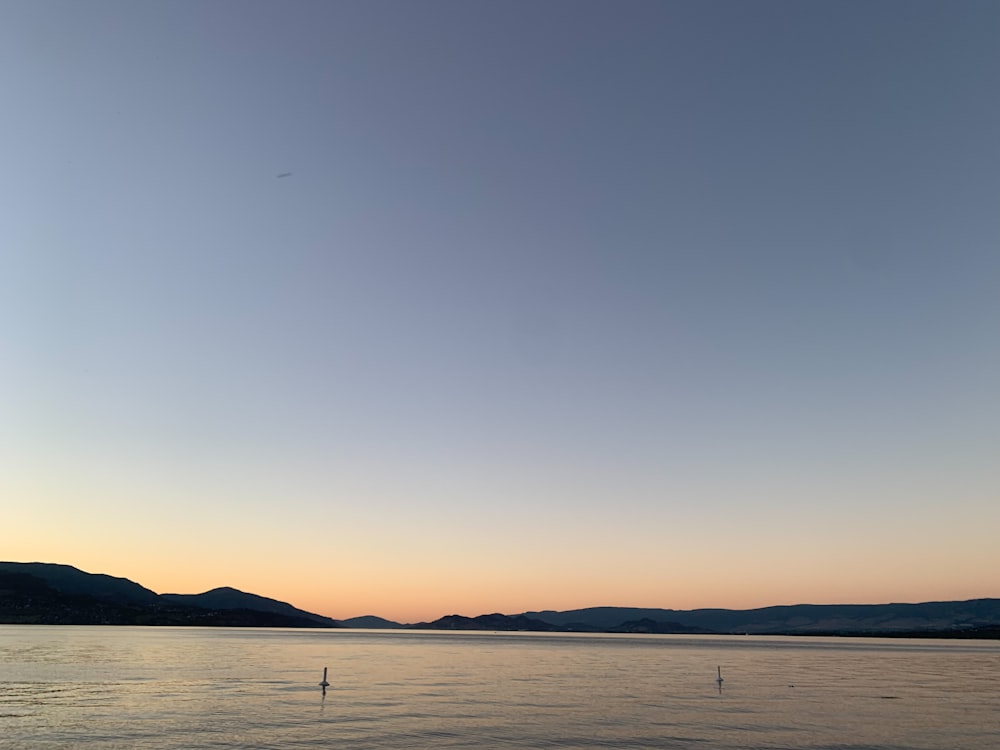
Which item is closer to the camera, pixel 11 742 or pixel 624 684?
pixel 11 742

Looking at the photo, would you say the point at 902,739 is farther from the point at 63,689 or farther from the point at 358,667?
the point at 358,667

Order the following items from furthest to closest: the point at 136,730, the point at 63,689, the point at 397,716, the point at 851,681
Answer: the point at 851,681 → the point at 63,689 → the point at 397,716 → the point at 136,730

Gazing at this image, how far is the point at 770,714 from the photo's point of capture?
63.8 metres

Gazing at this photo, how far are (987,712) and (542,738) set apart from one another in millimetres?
49870

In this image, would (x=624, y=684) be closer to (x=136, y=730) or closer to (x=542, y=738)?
(x=542, y=738)

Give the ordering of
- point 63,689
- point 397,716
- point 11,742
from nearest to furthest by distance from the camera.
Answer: point 11,742 < point 397,716 < point 63,689

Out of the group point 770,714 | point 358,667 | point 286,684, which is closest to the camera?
point 770,714

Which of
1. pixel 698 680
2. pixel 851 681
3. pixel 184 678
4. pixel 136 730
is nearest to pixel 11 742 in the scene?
pixel 136 730

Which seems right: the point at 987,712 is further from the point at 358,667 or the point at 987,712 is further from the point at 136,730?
the point at 358,667

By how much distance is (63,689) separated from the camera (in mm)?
69000

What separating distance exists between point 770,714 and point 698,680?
1765 inches

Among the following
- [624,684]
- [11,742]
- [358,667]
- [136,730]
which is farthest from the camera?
[358,667]

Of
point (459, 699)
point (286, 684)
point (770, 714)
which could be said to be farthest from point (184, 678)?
point (770, 714)

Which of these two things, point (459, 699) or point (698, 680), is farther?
point (698, 680)
